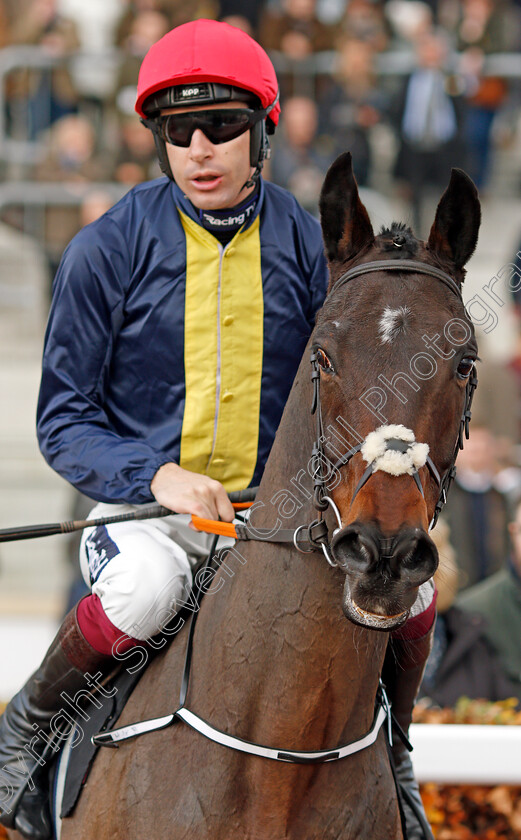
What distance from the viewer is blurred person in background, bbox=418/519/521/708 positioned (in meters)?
5.10

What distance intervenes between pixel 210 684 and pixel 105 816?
46cm

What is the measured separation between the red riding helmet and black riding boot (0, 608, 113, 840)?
1.49 m

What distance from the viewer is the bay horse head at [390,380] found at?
2172mm

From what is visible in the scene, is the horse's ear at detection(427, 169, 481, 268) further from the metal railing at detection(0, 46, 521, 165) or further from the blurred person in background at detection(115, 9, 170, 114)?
the metal railing at detection(0, 46, 521, 165)

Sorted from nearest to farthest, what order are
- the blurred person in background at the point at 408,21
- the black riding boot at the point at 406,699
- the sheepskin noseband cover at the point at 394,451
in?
1. the sheepskin noseband cover at the point at 394,451
2. the black riding boot at the point at 406,699
3. the blurred person in background at the point at 408,21

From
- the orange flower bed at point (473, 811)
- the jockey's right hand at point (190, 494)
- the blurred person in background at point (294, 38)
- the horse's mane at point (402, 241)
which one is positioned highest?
the blurred person in background at point (294, 38)

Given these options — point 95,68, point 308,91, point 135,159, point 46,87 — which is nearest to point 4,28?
point 46,87

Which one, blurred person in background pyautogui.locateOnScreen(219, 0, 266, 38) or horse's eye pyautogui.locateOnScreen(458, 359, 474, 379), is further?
blurred person in background pyautogui.locateOnScreen(219, 0, 266, 38)

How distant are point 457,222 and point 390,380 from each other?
0.59 metres

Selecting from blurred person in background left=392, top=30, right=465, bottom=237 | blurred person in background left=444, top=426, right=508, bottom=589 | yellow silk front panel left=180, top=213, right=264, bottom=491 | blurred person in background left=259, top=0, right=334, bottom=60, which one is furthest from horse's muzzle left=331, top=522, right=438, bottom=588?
blurred person in background left=259, top=0, right=334, bottom=60

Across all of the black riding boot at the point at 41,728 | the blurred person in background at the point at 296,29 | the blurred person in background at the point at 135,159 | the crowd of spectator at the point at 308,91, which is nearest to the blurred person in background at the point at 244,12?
the crowd of spectator at the point at 308,91

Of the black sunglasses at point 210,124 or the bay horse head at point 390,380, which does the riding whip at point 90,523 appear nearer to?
the bay horse head at point 390,380

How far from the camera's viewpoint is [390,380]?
2285 millimetres

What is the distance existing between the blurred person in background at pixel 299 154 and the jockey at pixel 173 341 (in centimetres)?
617
